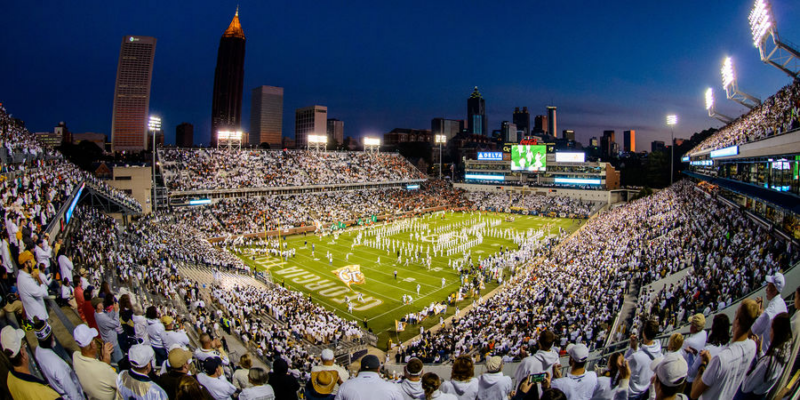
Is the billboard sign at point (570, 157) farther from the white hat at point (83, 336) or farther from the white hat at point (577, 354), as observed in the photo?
the white hat at point (83, 336)

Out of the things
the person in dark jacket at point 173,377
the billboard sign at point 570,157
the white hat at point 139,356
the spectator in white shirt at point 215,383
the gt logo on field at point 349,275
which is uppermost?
the billboard sign at point 570,157

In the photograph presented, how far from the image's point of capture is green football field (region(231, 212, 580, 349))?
22.5m

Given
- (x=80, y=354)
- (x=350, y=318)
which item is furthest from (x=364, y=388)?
(x=350, y=318)

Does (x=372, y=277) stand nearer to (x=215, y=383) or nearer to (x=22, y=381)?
(x=215, y=383)

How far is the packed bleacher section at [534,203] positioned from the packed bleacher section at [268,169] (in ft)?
42.9

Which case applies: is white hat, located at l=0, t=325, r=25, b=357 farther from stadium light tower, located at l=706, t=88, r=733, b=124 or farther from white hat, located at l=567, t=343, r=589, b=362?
stadium light tower, located at l=706, t=88, r=733, b=124

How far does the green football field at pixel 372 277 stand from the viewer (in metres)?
22.5

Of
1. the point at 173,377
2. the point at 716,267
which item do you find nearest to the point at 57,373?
the point at 173,377

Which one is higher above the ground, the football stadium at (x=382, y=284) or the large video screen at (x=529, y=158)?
the large video screen at (x=529, y=158)

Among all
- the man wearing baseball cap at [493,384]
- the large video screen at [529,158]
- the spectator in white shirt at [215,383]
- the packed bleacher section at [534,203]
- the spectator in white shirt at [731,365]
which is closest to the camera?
the spectator in white shirt at [731,365]

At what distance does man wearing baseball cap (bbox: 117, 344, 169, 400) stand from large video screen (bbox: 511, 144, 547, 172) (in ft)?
215

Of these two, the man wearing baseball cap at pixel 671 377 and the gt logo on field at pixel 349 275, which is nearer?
the man wearing baseball cap at pixel 671 377

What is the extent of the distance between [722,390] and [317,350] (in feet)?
49.7

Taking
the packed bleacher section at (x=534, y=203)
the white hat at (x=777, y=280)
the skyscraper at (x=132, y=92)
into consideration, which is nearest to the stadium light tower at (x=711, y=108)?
the packed bleacher section at (x=534, y=203)
